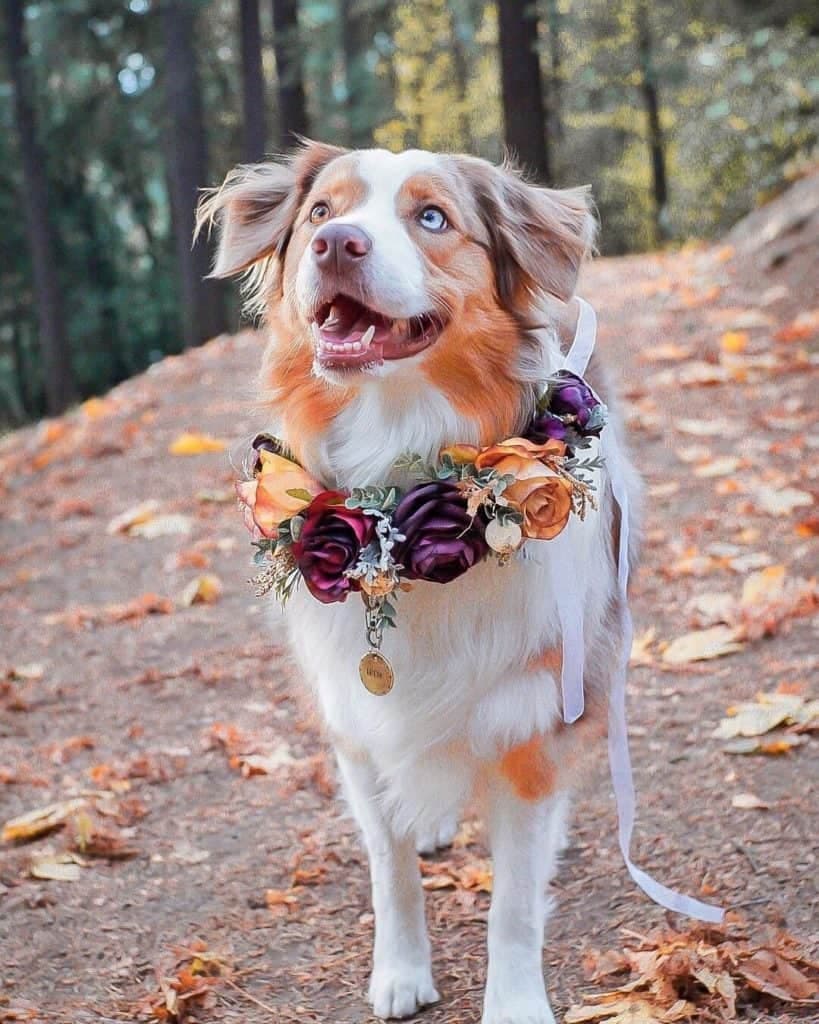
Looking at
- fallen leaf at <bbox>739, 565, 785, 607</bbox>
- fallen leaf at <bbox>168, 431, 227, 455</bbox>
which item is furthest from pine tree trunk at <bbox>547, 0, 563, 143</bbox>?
fallen leaf at <bbox>739, 565, 785, 607</bbox>

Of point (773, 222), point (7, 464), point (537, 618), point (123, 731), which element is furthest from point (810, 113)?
point (537, 618)

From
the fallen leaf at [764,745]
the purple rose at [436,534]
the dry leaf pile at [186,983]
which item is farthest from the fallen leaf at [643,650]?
the purple rose at [436,534]

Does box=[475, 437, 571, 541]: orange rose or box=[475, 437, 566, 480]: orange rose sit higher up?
box=[475, 437, 566, 480]: orange rose

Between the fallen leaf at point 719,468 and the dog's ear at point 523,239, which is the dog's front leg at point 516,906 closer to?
the dog's ear at point 523,239

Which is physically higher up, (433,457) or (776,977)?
(433,457)

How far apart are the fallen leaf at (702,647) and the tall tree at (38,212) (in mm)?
14433

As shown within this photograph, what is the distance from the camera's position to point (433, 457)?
100.0 inches

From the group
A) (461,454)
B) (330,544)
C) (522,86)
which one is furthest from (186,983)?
(522,86)

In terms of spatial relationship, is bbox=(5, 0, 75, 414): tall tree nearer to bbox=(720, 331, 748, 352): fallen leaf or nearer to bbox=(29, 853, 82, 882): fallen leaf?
bbox=(720, 331, 748, 352): fallen leaf

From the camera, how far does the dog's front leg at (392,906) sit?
2748mm

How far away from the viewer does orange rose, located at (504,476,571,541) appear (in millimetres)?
2393

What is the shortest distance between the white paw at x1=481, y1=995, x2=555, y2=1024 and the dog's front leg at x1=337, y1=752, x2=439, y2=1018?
0.71ft

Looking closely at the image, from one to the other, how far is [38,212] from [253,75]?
543cm

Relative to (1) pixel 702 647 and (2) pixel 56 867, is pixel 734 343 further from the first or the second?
(2) pixel 56 867
